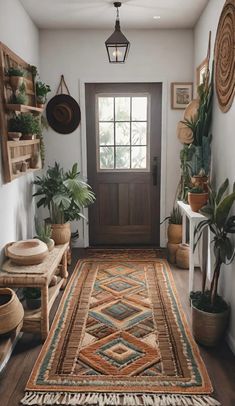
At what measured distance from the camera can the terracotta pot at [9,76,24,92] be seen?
2.78 meters

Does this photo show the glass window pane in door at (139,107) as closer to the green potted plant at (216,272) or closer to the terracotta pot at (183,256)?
the terracotta pot at (183,256)

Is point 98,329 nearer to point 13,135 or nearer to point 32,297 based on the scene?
point 32,297

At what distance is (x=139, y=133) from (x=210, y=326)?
8.64ft

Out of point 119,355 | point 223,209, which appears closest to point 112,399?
point 119,355

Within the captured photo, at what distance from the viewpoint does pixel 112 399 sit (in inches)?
75.1

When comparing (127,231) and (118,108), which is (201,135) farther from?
(127,231)

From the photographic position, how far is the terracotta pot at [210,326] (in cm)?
232

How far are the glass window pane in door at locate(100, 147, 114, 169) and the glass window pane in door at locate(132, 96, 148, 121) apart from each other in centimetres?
48

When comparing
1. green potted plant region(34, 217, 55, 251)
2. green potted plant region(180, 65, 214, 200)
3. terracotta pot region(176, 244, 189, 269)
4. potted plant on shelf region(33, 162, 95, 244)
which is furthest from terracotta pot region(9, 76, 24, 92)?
terracotta pot region(176, 244, 189, 269)

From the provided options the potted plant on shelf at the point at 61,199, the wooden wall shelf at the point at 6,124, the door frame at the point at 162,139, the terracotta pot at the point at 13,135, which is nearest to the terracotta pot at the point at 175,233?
the door frame at the point at 162,139

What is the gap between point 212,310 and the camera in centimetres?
238

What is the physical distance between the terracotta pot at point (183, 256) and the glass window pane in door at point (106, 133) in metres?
1.53

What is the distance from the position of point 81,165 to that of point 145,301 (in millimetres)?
1961

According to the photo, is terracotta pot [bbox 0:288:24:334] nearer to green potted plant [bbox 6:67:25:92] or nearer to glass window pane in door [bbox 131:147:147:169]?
green potted plant [bbox 6:67:25:92]
